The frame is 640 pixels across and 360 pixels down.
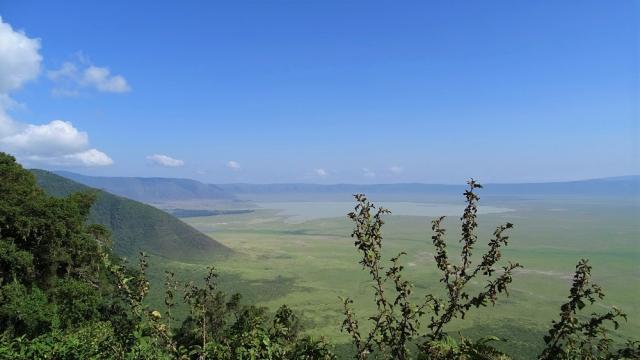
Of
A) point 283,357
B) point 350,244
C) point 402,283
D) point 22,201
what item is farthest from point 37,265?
point 350,244

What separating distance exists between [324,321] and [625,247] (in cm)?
11081

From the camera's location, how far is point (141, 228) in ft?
369

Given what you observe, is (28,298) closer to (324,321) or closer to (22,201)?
(22,201)

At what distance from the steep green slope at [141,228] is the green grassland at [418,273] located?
7816 millimetres

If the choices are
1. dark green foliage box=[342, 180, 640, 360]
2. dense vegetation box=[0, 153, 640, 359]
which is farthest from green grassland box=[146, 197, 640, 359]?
dark green foliage box=[342, 180, 640, 360]

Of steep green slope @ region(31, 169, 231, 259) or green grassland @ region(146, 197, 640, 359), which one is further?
steep green slope @ region(31, 169, 231, 259)

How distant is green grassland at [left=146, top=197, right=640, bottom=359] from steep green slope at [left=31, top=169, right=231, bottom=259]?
782 centimetres

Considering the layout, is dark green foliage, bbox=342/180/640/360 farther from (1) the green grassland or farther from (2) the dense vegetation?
(1) the green grassland

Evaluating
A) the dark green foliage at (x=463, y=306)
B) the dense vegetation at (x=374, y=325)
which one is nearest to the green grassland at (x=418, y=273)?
the dense vegetation at (x=374, y=325)

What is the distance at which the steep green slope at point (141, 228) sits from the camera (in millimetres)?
105500

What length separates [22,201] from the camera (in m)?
26.0

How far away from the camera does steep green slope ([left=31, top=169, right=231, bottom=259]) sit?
10550 cm

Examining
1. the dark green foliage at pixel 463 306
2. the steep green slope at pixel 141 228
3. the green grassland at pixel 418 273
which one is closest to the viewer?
the dark green foliage at pixel 463 306

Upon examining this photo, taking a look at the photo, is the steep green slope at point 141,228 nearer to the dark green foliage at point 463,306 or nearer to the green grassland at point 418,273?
the green grassland at point 418,273
